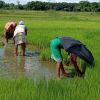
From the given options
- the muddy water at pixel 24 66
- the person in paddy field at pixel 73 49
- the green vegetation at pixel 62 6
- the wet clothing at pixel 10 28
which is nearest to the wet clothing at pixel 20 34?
the muddy water at pixel 24 66

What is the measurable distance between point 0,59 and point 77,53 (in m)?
3.54

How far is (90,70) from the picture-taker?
625 centimetres

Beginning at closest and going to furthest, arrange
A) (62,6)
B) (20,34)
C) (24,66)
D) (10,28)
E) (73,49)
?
(73,49) → (24,66) → (20,34) → (10,28) → (62,6)

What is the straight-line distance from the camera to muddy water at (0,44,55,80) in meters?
7.60

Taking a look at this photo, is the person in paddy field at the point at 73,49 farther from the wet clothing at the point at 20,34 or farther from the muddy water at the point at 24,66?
the wet clothing at the point at 20,34

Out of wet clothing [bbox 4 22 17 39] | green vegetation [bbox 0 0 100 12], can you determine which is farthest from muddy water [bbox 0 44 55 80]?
green vegetation [bbox 0 0 100 12]

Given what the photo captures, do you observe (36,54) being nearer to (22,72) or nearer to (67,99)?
(22,72)

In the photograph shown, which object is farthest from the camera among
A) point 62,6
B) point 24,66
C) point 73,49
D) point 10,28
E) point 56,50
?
point 62,6

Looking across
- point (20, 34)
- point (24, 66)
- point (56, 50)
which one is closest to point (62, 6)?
point (20, 34)

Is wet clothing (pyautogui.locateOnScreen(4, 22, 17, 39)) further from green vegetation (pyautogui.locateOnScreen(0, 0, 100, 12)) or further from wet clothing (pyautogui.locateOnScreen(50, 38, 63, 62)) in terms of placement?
green vegetation (pyautogui.locateOnScreen(0, 0, 100, 12))

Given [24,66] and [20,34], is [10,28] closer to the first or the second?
[20,34]

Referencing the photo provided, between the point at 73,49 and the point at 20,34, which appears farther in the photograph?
the point at 20,34

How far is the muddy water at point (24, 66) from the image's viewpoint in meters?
7.60

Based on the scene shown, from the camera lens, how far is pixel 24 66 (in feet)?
29.2
